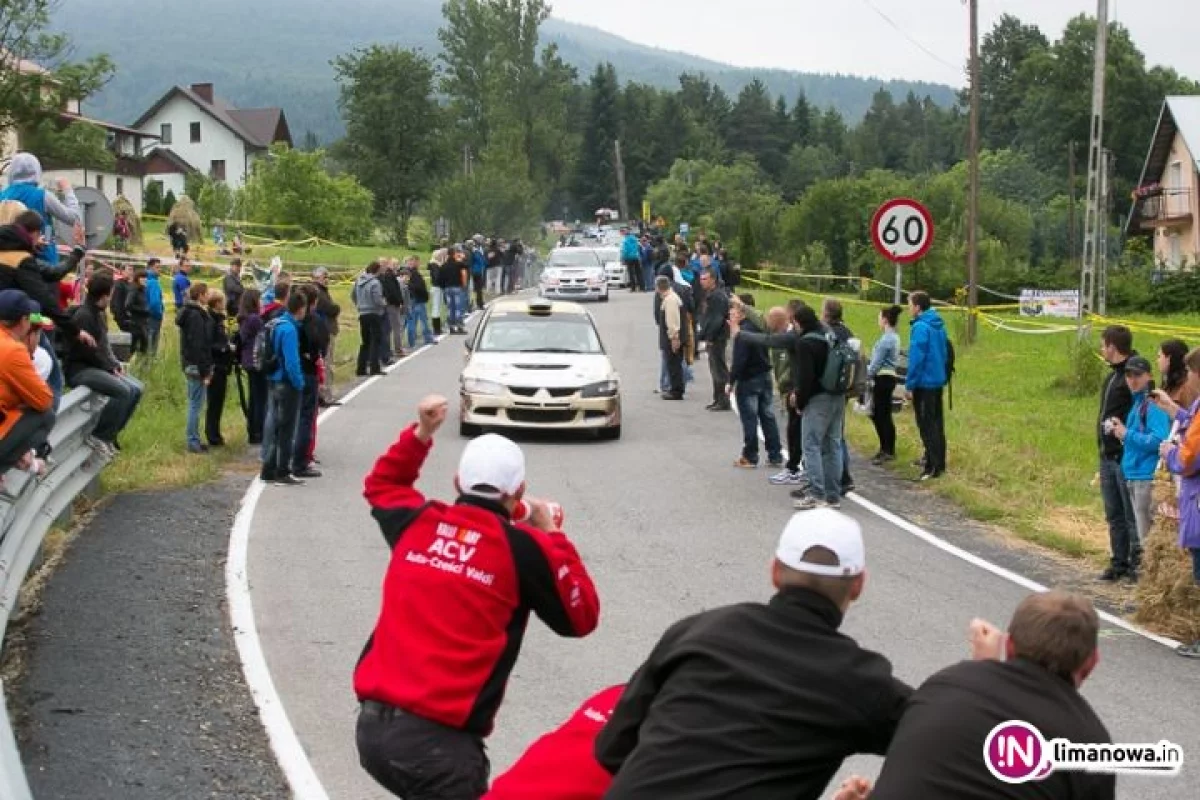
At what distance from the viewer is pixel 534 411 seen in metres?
18.1

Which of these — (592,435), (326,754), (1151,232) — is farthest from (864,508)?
(1151,232)

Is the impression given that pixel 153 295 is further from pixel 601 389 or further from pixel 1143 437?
pixel 1143 437

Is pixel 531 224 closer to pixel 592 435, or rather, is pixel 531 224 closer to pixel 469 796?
pixel 592 435

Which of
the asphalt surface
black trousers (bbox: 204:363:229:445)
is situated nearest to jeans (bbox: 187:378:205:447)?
black trousers (bbox: 204:363:229:445)

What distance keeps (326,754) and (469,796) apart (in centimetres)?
268

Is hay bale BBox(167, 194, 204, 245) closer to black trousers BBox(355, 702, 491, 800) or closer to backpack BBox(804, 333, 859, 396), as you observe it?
backpack BBox(804, 333, 859, 396)

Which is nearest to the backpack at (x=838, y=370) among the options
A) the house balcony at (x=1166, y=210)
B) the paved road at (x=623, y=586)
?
the paved road at (x=623, y=586)

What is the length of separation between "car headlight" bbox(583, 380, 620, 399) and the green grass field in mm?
2973

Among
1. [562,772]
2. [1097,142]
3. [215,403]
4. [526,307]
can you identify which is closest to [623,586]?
[562,772]

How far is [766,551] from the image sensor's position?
39.8ft

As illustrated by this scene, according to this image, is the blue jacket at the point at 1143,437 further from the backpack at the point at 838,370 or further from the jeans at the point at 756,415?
the jeans at the point at 756,415

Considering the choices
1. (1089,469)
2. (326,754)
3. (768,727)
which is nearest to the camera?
(768,727)

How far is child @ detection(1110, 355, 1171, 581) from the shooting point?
1096cm

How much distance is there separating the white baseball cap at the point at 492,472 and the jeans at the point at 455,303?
2813 cm
